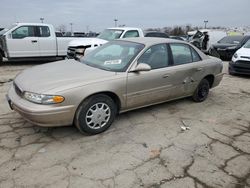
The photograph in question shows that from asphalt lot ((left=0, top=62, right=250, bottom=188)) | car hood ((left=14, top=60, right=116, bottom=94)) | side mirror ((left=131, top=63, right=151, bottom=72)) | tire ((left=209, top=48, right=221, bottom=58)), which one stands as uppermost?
side mirror ((left=131, top=63, right=151, bottom=72))

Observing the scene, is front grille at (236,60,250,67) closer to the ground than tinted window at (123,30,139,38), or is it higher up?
closer to the ground

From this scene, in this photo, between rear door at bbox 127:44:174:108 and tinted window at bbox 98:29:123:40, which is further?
tinted window at bbox 98:29:123:40

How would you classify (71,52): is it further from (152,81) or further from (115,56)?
(152,81)

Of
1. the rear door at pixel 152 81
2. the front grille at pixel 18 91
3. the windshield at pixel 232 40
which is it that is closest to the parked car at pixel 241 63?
the rear door at pixel 152 81

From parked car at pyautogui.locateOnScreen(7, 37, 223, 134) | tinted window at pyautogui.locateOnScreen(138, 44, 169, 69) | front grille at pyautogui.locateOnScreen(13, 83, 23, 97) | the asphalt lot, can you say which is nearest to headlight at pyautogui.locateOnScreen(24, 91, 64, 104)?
parked car at pyautogui.locateOnScreen(7, 37, 223, 134)

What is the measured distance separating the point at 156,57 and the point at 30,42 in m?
7.58

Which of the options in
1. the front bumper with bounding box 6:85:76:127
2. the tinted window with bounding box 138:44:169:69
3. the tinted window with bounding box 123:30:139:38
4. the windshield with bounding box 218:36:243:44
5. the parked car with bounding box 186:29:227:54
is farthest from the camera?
the parked car with bounding box 186:29:227:54

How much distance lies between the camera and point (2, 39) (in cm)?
1023

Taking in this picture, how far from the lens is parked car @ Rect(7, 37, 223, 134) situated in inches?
136

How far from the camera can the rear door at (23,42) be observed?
10172mm

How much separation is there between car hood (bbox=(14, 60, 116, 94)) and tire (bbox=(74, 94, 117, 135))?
32 cm

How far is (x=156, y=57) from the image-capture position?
184 inches

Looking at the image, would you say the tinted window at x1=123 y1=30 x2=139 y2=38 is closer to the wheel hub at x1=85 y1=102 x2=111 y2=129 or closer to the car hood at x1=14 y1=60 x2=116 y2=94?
the car hood at x1=14 y1=60 x2=116 y2=94

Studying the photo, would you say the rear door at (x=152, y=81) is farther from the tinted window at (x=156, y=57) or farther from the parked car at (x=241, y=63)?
the parked car at (x=241, y=63)
